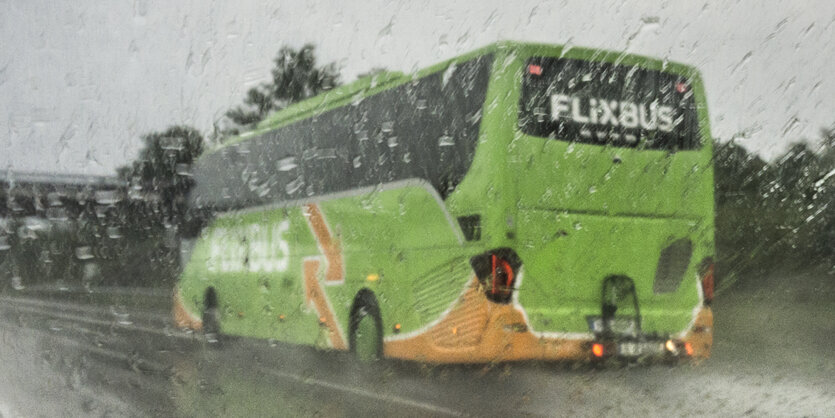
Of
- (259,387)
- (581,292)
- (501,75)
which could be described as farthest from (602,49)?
(259,387)

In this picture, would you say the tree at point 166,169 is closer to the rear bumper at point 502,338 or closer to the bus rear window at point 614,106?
the rear bumper at point 502,338

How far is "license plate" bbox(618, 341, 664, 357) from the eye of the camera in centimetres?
664

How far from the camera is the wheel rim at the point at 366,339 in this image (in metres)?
8.21

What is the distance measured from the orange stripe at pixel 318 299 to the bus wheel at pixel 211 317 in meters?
1.24

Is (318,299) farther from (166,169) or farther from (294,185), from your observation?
(166,169)

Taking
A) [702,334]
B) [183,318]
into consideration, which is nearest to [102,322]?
[183,318]

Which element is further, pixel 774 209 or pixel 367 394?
pixel 367 394

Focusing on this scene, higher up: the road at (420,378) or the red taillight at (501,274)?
the red taillight at (501,274)

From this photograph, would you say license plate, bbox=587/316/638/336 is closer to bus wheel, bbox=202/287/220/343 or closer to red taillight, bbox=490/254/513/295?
red taillight, bbox=490/254/513/295

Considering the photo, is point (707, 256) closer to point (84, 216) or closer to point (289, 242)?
point (289, 242)

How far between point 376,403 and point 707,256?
2697 mm

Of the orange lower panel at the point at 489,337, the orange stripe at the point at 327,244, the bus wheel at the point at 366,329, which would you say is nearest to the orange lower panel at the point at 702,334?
the orange lower panel at the point at 489,337

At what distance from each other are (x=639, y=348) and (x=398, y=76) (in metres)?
2.51

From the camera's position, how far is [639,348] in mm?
6727
